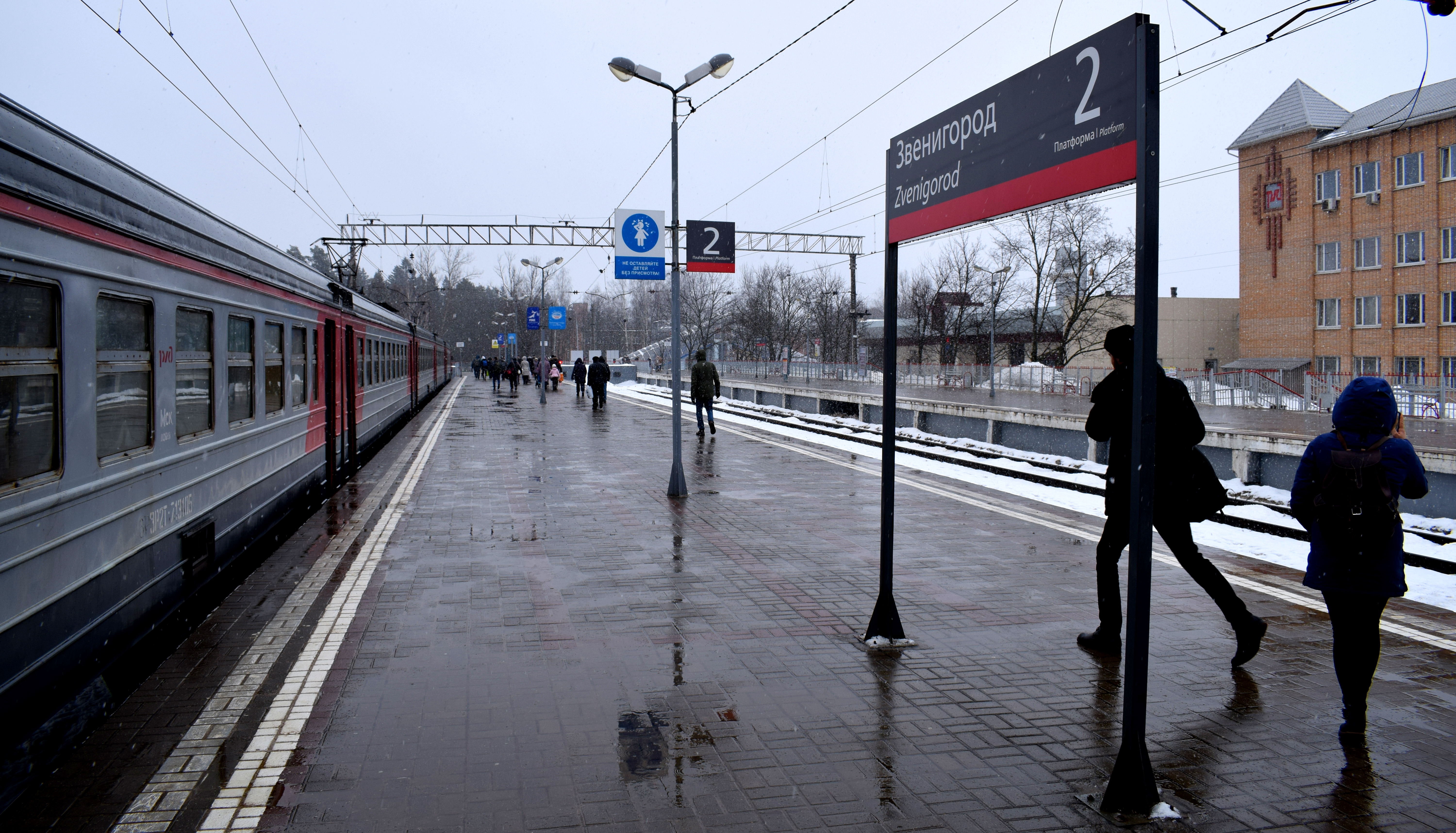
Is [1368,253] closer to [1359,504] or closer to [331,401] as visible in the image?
[331,401]

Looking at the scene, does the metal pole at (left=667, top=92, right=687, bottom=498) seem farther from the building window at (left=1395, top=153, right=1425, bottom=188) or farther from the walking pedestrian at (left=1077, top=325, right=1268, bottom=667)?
the building window at (left=1395, top=153, right=1425, bottom=188)

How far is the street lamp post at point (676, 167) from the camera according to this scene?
40.4ft

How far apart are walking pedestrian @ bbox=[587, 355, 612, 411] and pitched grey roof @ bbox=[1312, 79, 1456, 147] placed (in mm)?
26435

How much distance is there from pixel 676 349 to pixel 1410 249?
3740cm

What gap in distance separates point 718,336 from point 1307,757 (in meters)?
86.5

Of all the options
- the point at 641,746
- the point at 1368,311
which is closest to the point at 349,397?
the point at 641,746

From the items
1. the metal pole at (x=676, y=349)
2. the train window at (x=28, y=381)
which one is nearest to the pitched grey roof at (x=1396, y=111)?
the metal pole at (x=676, y=349)

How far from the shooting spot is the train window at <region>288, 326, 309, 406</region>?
10.0m

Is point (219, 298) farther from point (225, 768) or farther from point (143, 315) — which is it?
point (225, 768)

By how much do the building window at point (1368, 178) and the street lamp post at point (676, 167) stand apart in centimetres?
3675

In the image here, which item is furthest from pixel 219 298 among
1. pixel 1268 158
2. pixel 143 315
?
pixel 1268 158

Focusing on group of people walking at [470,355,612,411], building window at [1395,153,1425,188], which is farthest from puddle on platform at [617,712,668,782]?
building window at [1395,153,1425,188]

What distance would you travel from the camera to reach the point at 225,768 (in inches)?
167

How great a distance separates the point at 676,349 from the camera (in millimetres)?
13484
